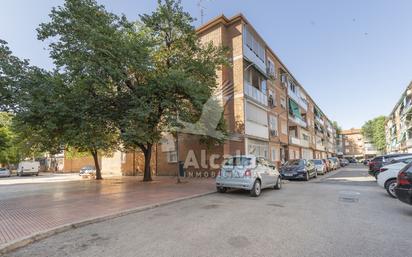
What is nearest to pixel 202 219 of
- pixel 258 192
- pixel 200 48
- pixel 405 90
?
pixel 258 192

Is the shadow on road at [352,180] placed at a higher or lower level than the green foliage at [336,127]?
lower

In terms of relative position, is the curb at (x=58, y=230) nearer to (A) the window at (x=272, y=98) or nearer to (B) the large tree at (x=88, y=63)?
(B) the large tree at (x=88, y=63)

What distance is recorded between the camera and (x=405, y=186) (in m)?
7.05

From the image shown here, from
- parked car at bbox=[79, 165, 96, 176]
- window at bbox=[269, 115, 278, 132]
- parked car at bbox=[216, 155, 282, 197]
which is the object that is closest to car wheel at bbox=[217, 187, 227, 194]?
parked car at bbox=[216, 155, 282, 197]

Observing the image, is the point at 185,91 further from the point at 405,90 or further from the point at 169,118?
the point at 405,90

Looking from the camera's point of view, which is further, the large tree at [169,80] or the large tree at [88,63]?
the large tree at [169,80]

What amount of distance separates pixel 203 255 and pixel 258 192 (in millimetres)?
6962

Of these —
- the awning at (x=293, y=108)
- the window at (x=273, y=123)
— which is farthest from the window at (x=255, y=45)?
the awning at (x=293, y=108)

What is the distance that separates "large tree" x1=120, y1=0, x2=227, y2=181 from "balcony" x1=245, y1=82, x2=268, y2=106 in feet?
19.1

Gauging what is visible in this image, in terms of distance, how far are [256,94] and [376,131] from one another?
76318 mm

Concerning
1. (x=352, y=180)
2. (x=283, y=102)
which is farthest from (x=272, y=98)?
(x=352, y=180)

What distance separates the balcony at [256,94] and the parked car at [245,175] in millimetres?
9944

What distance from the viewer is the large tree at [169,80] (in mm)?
11914

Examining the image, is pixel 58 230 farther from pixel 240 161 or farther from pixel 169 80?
pixel 169 80
